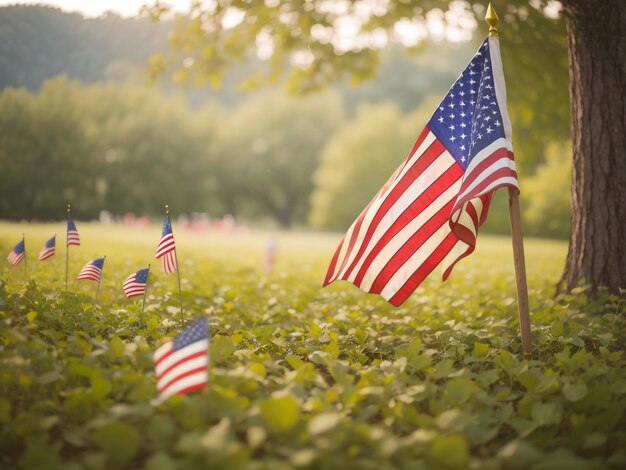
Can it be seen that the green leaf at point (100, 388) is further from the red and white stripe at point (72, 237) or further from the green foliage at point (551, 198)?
the green foliage at point (551, 198)

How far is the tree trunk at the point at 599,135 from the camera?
4367 millimetres

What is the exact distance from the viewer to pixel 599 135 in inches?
178

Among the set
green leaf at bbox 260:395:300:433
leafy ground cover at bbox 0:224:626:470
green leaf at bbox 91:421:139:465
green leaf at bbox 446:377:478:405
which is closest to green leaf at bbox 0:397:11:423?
leafy ground cover at bbox 0:224:626:470

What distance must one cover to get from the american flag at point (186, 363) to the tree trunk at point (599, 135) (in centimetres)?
417

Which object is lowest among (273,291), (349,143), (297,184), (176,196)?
(273,291)

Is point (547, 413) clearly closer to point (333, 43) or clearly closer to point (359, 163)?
point (333, 43)

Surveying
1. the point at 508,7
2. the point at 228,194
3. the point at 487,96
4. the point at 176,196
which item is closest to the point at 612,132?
the point at 487,96

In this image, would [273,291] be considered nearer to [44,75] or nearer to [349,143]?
[44,75]

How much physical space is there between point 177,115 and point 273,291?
15.2 meters

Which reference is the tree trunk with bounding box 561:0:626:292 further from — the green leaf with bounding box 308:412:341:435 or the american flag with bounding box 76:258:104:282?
the american flag with bounding box 76:258:104:282

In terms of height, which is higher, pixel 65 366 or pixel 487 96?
pixel 487 96

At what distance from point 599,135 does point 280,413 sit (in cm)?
435

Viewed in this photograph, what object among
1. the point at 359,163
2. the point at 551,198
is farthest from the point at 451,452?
the point at 359,163

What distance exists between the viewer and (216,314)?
15.1 feet
